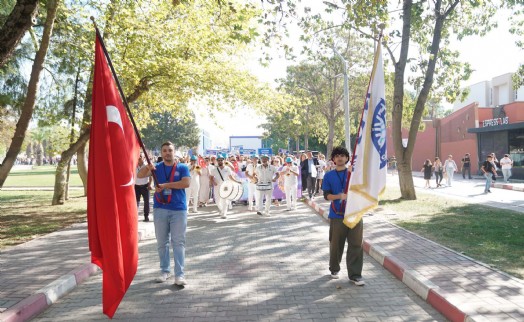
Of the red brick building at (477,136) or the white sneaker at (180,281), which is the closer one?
the white sneaker at (180,281)

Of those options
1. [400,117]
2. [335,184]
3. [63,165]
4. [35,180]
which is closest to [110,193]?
[335,184]

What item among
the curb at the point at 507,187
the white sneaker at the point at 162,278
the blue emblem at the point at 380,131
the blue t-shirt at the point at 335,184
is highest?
the blue emblem at the point at 380,131

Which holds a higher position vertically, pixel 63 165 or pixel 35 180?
pixel 63 165

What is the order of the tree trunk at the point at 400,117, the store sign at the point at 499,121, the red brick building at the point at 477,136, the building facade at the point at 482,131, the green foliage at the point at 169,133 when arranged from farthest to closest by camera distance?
1. the green foliage at the point at 169,133
2. the store sign at the point at 499,121
3. the building facade at the point at 482,131
4. the red brick building at the point at 477,136
5. the tree trunk at the point at 400,117

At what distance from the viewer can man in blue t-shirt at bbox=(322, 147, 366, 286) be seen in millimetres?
5902

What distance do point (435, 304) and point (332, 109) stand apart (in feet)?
98.3

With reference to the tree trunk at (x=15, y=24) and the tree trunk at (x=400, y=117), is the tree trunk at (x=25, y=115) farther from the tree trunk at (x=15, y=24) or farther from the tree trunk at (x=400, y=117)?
the tree trunk at (x=400, y=117)

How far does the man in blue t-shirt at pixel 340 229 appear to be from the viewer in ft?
19.4

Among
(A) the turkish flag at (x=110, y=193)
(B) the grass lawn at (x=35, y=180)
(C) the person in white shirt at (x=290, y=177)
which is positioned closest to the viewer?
(A) the turkish flag at (x=110, y=193)

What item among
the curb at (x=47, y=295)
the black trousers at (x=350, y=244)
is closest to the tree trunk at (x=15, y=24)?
the curb at (x=47, y=295)

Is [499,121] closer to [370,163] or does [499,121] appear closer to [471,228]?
[471,228]

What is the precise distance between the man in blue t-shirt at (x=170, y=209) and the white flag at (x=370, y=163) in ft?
7.29

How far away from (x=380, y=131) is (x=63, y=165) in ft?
43.7

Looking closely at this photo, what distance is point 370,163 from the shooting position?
18.4 feet
